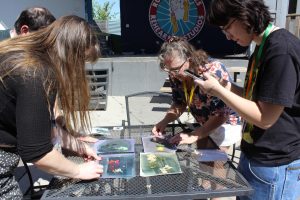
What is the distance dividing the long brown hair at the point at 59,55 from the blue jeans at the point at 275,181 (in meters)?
0.86

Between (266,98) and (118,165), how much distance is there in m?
0.82

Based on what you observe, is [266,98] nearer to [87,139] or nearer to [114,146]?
[114,146]

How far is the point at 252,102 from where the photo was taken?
145 centimetres

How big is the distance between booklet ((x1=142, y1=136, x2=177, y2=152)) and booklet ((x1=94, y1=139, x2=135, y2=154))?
85 millimetres

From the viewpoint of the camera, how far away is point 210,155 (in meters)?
1.96

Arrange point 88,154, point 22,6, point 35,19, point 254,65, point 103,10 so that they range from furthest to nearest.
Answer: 1. point 103,10
2. point 22,6
3. point 35,19
4. point 88,154
5. point 254,65

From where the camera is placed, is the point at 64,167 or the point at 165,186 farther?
the point at 165,186

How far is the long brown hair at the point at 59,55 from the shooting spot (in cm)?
124

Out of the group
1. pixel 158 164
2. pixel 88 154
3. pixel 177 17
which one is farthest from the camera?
pixel 177 17

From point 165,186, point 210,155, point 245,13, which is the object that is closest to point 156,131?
point 210,155

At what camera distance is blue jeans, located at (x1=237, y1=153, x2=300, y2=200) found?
155 centimetres

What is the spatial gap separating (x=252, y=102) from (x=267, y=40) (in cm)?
26

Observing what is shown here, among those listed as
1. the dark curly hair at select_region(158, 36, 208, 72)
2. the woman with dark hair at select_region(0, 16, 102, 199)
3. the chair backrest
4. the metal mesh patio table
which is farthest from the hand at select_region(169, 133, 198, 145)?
the chair backrest

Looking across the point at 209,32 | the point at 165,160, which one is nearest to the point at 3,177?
the point at 165,160
